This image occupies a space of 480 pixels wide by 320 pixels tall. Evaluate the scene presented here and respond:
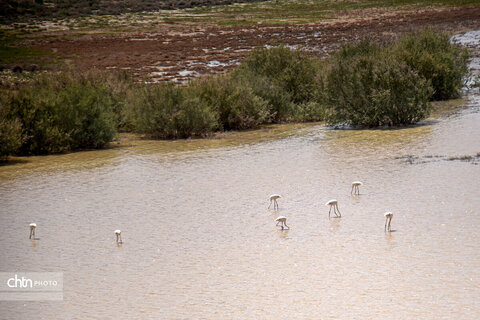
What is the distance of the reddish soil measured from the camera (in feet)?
159

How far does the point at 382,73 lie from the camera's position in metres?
20.1

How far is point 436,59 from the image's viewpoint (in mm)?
24922

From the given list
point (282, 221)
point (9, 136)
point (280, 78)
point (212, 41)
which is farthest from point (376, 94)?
point (212, 41)

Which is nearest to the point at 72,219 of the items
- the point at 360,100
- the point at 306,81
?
the point at 360,100

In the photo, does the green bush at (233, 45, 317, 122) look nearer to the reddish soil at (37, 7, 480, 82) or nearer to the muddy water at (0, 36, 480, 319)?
the muddy water at (0, 36, 480, 319)

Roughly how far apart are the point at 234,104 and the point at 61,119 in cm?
582

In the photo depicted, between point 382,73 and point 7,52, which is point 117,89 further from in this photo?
point 7,52

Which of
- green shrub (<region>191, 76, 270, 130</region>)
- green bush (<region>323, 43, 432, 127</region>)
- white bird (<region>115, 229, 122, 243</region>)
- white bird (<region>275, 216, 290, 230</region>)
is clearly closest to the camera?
white bird (<region>115, 229, 122, 243</region>)

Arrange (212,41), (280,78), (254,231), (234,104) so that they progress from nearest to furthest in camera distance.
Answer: (254,231) → (234,104) → (280,78) → (212,41)

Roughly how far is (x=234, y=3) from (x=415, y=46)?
3822 inches

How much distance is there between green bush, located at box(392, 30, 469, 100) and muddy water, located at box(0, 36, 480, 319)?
267 inches

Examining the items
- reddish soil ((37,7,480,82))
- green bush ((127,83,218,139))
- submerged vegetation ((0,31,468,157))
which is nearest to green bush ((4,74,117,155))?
submerged vegetation ((0,31,468,157))

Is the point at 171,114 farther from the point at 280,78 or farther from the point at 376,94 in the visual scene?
the point at 376,94

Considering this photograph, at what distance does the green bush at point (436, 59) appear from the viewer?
24.1 meters
